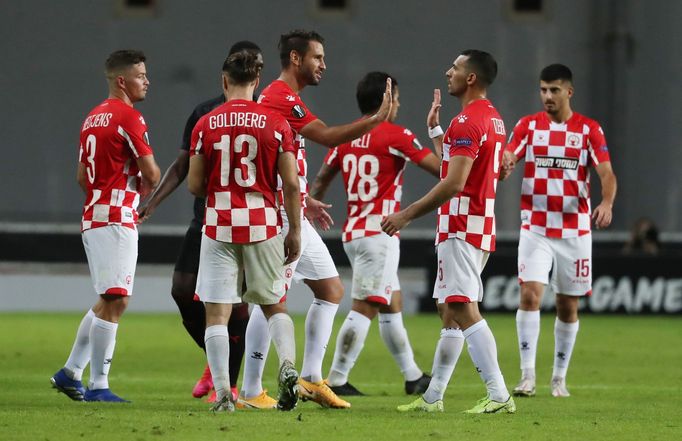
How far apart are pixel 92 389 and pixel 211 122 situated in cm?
210

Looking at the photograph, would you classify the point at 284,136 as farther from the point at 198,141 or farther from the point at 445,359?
the point at 445,359

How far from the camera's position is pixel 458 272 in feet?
24.6

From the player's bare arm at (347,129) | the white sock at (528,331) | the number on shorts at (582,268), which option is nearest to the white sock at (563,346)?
the white sock at (528,331)

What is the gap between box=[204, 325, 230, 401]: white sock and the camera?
723 centimetres

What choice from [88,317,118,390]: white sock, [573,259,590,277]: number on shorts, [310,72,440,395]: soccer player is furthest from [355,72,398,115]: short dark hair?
[88,317,118,390]: white sock

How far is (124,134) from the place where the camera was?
26.6 ft

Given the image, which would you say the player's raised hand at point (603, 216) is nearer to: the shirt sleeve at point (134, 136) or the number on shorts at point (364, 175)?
the number on shorts at point (364, 175)

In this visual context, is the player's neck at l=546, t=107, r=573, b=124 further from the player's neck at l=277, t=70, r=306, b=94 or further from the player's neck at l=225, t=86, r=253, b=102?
the player's neck at l=225, t=86, r=253, b=102

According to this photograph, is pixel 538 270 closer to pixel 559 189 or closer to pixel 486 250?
pixel 559 189

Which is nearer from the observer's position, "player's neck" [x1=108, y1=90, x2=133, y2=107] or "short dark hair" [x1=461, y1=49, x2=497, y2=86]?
"short dark hair" [x1=461, y1=49, x2=497, y2=86]

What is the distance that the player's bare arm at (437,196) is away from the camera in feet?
23.3

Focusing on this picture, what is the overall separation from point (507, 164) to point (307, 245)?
4.87 feet

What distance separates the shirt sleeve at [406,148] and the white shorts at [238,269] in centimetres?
219

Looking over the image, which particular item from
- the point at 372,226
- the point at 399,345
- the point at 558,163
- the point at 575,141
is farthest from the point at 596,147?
the point at 399,345
